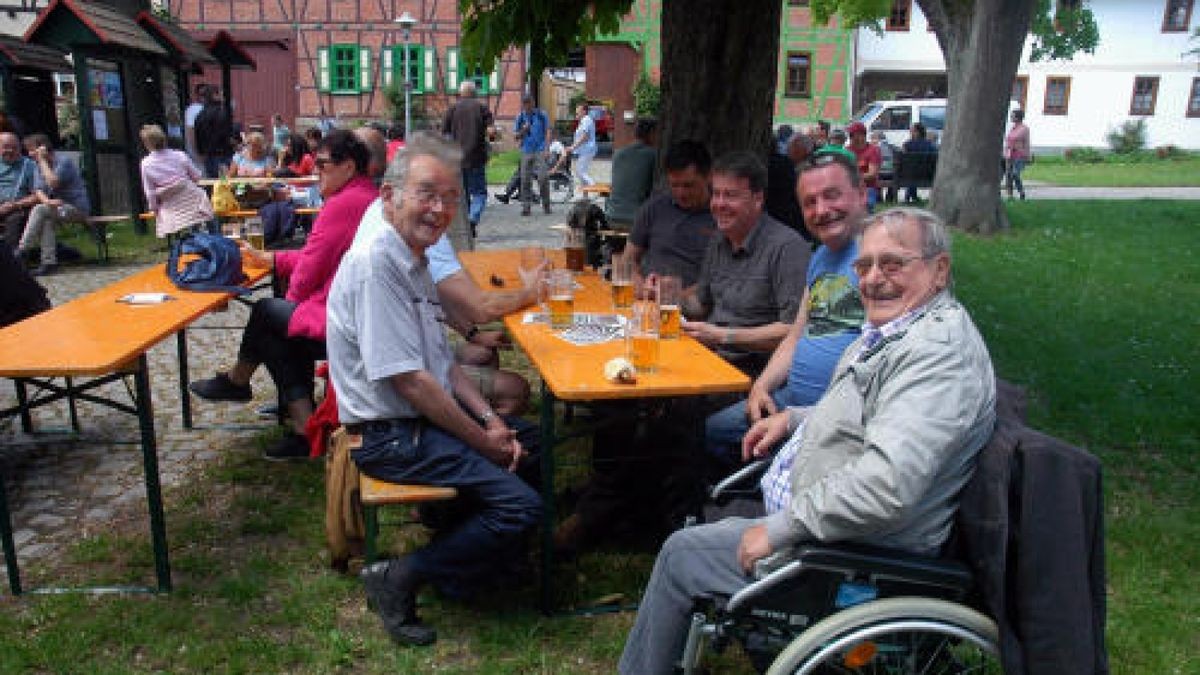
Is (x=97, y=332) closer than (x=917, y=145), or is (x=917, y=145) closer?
(x=97, y=332)

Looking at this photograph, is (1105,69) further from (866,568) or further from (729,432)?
(866,568)

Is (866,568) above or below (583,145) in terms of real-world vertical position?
below

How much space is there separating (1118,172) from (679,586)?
90.0ft

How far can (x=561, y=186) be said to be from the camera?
1634 cm

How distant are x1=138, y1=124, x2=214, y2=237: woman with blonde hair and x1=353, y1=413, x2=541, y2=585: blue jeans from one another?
6.48 metres

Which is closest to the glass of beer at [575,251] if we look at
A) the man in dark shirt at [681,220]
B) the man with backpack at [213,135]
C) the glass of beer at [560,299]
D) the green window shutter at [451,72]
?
the man in dark shirt at [681,220]

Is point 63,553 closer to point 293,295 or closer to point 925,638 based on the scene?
point 293,295

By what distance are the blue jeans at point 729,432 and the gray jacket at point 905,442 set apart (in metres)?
1.03

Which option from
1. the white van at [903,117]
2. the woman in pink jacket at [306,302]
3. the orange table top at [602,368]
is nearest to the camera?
the orange table top at [602,368]

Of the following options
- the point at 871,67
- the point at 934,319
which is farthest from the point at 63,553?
the point at 871,67

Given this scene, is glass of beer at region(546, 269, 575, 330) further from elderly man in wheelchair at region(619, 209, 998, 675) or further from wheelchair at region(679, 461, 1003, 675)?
wheelchair at region(679, 461, 1003, 675)

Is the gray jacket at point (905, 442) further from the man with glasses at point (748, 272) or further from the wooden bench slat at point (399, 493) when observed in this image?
the man with glasses at point (748, 272)

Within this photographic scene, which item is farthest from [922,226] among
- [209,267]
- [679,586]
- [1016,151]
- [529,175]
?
[1016,151]

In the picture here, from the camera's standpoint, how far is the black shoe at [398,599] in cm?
278
